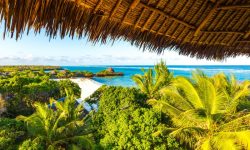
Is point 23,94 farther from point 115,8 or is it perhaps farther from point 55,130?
point 115,8

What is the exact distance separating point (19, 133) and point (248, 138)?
861 centimetres

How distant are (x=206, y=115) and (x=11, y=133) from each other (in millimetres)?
7287

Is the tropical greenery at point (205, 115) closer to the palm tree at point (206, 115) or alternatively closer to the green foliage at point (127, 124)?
the palm tree at point (206, 115)

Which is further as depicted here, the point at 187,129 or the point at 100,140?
the point at 100,140

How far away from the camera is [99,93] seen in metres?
16.5

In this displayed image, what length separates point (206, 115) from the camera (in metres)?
8.50

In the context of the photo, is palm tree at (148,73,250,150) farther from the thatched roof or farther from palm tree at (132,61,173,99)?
palm tree at (132,61,173,99)

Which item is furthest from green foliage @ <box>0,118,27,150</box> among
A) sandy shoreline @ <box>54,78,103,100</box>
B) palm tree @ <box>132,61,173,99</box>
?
sandy shoreline @ <box>54,78,103,100</box>

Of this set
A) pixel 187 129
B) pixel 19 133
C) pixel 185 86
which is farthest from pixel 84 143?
pixel 185 86

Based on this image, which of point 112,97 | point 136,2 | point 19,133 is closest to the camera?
point 136,2

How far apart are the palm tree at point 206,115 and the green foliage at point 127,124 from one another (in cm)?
75

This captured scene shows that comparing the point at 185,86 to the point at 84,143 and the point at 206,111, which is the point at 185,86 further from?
the point at 84,143

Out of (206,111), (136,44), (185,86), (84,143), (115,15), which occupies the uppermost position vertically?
(115,15)

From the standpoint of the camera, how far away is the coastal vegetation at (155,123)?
815 cm
